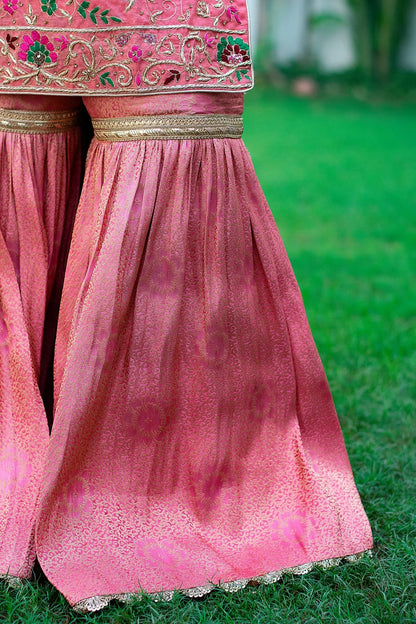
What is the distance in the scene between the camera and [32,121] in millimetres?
1804

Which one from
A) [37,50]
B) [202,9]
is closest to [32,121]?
[37,50]

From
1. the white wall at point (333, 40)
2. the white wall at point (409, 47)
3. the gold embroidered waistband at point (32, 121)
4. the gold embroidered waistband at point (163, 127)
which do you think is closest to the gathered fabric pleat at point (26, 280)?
the gold embroidered waistband at point (32, 121)

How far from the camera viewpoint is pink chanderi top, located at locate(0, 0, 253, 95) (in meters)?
1.63

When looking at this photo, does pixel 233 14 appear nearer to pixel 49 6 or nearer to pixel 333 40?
pixel 49 6

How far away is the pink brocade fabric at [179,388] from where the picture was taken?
170 centimetres

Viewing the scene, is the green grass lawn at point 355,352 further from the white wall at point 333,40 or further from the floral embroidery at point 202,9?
the white wall at point 333,40

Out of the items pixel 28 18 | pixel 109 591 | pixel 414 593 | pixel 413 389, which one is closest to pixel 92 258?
pixel 28 18

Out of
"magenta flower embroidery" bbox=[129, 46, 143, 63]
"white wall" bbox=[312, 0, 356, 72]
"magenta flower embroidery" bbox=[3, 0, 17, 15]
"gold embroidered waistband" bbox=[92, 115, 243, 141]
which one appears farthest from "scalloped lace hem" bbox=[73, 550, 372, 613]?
"white wall" bbox=[312, 0, 356, 72]

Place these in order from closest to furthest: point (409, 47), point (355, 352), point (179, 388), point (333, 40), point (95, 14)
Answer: point (95, 14) < point (179, 388) < point (355, 352) < point (409, 47) < point (333, 40)

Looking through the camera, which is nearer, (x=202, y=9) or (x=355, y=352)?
(x=202, y=9)

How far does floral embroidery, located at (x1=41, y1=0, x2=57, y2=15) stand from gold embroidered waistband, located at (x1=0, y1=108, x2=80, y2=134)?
0.23m

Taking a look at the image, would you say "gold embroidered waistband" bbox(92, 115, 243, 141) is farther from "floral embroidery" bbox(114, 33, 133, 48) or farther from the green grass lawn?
the green grass lawn

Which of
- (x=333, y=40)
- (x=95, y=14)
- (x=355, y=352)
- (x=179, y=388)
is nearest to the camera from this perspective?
(x=95, y=14)

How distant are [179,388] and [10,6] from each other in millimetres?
888
